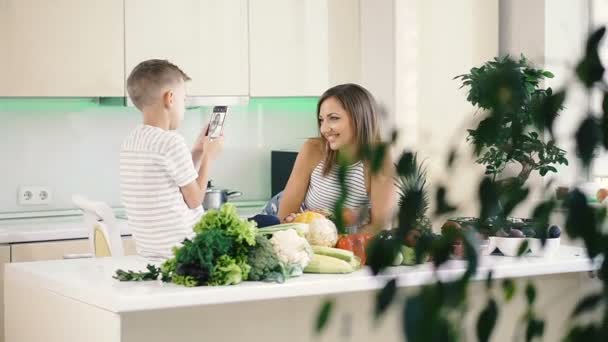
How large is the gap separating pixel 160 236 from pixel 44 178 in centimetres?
159

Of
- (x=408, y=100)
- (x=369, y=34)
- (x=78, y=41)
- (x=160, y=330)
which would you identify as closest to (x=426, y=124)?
(x=408, y=100)

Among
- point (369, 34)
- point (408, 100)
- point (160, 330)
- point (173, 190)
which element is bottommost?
point (160, 330)

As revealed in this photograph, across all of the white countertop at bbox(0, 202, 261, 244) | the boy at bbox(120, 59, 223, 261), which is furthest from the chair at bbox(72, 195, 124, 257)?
the white countertop at bbox(0, 202, 261, 244)

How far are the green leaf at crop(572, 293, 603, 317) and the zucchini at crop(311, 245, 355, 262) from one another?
2456 millimetres

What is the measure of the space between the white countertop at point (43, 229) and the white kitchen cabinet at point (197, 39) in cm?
72

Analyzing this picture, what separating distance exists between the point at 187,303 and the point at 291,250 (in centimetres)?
36

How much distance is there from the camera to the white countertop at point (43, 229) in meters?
4.39

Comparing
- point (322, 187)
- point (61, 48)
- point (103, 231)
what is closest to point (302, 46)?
point (61, 48)

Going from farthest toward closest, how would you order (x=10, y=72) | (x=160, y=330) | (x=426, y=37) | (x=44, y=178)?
(x=426, y=37) → (x=44, y=178) → (x=10, y=72) → (x=160, y=330)

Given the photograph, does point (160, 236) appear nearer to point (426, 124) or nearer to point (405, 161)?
point (426, 124)

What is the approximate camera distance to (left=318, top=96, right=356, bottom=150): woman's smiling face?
12.7 ft

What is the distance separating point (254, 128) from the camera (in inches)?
217

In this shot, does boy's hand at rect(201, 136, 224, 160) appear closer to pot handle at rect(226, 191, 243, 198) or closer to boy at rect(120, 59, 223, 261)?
boy at rect(120, 59, 223, 261)

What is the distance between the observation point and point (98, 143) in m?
5.10
